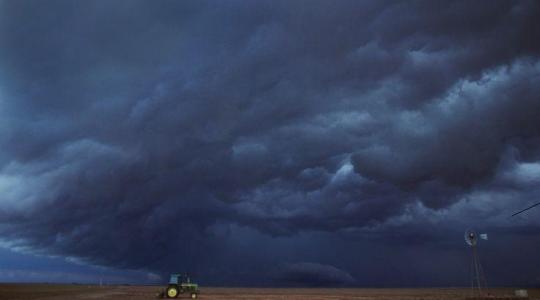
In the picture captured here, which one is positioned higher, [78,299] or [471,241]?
[471,241]

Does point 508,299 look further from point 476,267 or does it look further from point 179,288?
point 179,288

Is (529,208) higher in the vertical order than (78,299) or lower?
higher

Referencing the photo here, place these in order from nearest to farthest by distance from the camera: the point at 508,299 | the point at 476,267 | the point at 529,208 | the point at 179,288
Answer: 1. the point at 529,208
2. the point at 508,299
3. the point at 476,267
4. the point at 179,288

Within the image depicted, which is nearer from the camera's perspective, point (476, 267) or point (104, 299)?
point (476, 267)

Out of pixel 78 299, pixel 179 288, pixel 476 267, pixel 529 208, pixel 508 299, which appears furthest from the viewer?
pixel 78 299

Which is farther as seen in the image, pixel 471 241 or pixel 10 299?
pixel 10 299

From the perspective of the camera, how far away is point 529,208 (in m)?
49.5

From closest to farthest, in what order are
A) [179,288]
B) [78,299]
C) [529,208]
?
[529,208]
[179,288]
[78,299]

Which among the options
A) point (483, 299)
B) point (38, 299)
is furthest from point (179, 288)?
point (483, 299)

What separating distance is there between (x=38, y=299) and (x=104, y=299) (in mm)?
10666

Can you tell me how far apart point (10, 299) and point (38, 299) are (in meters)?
4.65

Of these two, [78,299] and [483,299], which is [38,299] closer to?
[78,299]


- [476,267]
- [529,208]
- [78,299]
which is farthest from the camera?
[78,299]

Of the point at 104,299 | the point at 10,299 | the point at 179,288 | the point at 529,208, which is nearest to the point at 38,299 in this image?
the point at 10,299
